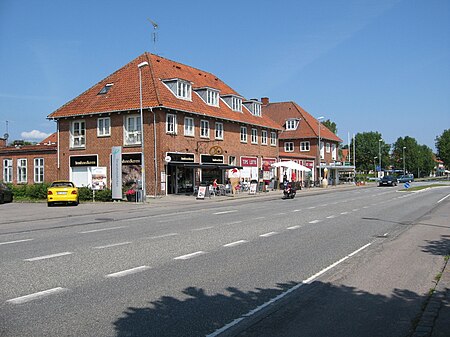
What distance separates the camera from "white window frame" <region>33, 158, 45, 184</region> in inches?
1668

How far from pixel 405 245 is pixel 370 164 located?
124604 millimetres

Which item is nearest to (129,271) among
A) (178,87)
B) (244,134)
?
(178,87)

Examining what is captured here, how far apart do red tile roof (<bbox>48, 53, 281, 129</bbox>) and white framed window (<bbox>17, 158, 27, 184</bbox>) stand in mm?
5627

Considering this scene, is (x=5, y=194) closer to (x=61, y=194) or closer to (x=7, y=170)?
(x=61, y=194)

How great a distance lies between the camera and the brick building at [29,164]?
41.8 meters

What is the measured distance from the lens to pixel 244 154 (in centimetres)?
4691

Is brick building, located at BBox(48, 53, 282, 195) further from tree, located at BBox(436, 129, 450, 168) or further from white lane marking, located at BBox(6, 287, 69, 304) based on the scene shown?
tree, located at BBox(436, 129, 450, 168)

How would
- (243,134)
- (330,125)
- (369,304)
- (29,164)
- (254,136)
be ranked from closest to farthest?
(369,304) < (29,164) < (243,134) < (254,136) < (330,125)

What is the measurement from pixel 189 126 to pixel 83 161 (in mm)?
9256

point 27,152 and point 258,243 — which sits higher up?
point 27,152

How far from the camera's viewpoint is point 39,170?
140 ft

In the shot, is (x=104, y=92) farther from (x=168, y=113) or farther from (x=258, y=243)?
(x=258, y=243)

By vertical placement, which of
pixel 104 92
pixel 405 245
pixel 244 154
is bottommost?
pixel 405 245

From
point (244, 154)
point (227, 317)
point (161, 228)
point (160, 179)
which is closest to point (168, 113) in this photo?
point (160, 179)
